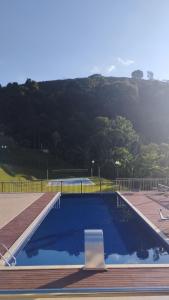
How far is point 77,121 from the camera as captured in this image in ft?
171

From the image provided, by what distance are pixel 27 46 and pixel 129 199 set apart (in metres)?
10.5

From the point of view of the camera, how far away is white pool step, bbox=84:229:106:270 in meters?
5.41

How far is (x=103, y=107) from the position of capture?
52.6 meters

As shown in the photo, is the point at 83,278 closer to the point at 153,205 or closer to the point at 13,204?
the point at 153,205

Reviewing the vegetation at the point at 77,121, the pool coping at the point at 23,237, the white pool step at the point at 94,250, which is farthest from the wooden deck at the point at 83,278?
the vegetation at the point at 77,121

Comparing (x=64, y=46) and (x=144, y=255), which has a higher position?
(x=64, y=46)

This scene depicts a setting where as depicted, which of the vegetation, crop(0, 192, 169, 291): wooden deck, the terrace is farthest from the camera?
the vegetation

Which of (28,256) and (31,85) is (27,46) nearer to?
(28,256)

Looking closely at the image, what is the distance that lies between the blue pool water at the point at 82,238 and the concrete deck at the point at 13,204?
86 centimetres

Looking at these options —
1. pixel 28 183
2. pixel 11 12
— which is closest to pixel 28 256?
pixel 11 12

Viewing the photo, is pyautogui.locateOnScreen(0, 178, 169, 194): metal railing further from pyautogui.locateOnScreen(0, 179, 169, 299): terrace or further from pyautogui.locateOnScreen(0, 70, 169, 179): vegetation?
pyautogui.locateOnScreen(0, 70, 169, 179): vegetation

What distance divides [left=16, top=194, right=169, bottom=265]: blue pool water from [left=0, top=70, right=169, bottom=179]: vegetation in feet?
72.7

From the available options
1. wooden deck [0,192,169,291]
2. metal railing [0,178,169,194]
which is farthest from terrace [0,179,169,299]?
metal railing [0,178,169,194]

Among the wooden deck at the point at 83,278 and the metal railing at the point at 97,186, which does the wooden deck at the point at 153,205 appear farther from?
the wooden deck at the point at 83,278
